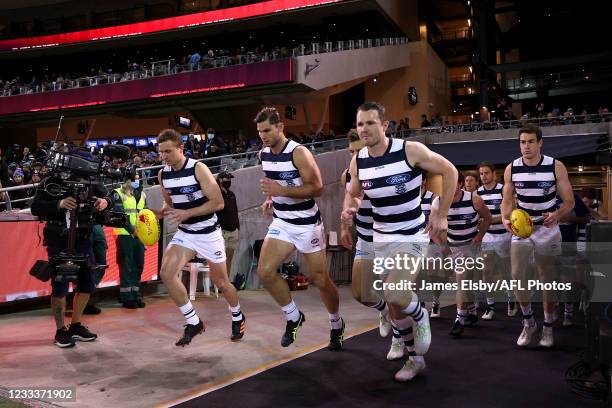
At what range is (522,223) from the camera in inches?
222

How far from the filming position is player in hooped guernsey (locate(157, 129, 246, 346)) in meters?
5.57

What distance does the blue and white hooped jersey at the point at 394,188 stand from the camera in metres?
4.63

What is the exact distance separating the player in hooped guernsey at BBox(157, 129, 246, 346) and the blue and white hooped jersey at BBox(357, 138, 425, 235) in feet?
5.55

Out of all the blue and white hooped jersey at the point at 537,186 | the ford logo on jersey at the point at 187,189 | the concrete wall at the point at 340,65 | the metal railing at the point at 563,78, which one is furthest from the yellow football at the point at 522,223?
the metal railing at the point at 563,78

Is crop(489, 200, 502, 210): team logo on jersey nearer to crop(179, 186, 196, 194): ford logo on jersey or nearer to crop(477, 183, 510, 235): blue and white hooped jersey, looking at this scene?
crop(477, 183, 510, 235): blue and white hooped jersey

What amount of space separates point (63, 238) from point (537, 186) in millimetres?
4936

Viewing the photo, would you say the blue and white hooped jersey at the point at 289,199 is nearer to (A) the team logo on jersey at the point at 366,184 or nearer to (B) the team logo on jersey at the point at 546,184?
(A) the team logo on jersey at the point at 366,184

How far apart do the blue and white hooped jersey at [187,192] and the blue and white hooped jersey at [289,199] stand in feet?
2.47

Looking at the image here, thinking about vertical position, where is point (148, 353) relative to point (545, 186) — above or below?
below

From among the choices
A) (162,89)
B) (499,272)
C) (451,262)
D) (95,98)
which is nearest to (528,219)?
(451,262)

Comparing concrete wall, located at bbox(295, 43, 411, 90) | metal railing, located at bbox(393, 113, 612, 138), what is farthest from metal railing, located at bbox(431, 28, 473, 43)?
metal railing, located at bbox(393, 113, 612, 138)

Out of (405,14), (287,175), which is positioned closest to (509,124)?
(405,14)

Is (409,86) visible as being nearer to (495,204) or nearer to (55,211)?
(495,204)

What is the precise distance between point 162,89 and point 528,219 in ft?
76.3
